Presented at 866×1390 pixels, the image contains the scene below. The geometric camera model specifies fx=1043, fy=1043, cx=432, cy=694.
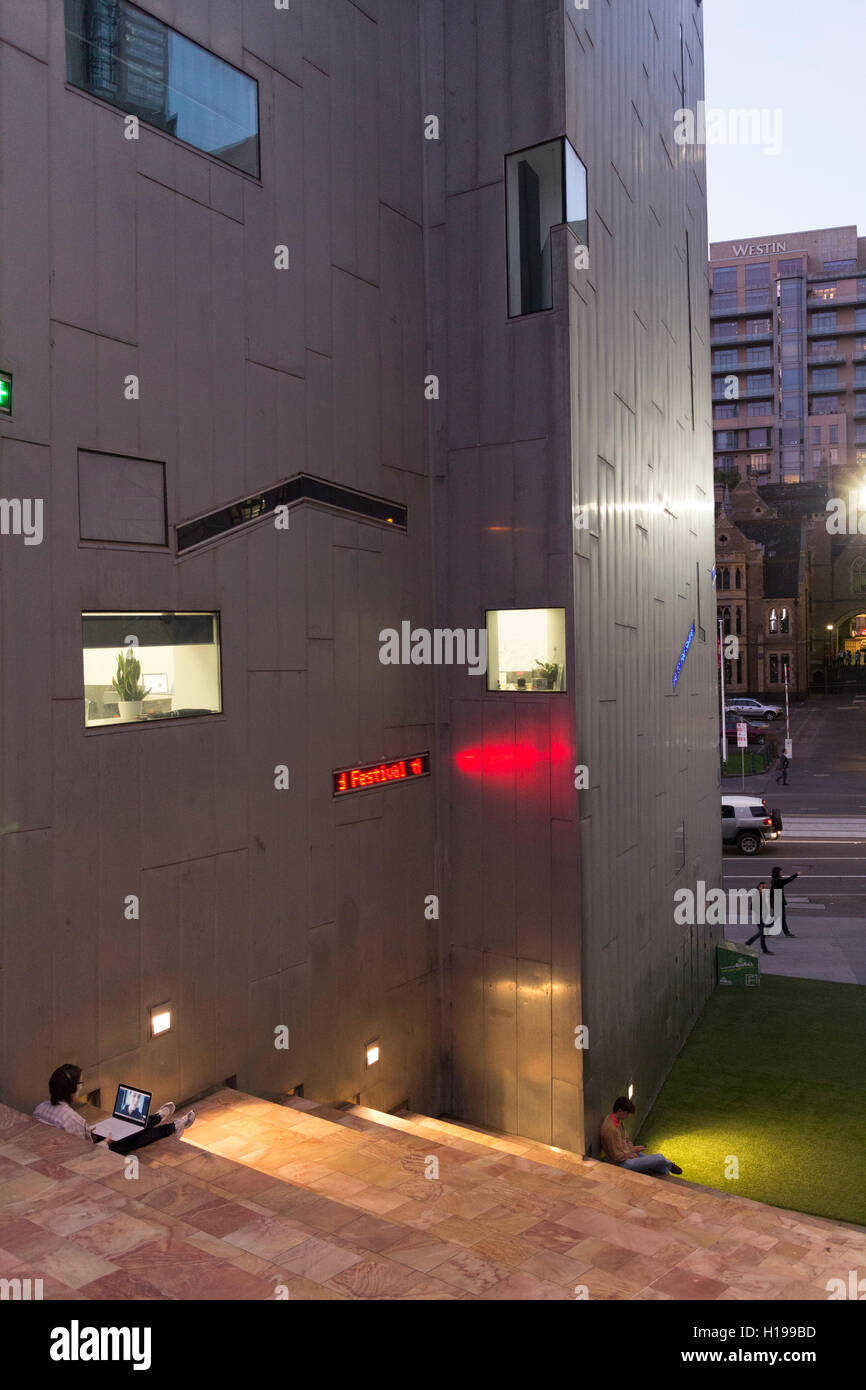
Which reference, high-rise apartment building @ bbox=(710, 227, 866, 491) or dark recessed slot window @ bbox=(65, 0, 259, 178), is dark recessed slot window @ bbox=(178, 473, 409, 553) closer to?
dark recessed slot window @ bbox=(65, 0, 259, 178)

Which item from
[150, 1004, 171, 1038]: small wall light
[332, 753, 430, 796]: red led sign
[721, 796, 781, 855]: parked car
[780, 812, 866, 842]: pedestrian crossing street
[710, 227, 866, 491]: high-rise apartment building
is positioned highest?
[710, 227, 866, 491]: high-rise apartment building

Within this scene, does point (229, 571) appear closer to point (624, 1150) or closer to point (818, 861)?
point (624, 1150)

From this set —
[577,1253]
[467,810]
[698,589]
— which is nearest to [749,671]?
[698,589]

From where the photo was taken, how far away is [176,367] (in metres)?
8.73

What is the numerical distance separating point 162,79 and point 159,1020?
306 inches

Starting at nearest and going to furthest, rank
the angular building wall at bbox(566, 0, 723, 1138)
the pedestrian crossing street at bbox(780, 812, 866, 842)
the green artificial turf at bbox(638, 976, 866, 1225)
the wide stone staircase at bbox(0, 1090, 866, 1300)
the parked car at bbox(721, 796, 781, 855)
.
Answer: the wide stone staircase at bbox(0, 1090, 866, 1300) < the angular building wall at bbox(566, 0, 723, 1138) < the green artificial turf at bbox(638, 976, 866, 1225) < the parked car at bbox(721, 796, 781, 855) < the pedestrian crossing street at bbox(780, 812, 866, 842)

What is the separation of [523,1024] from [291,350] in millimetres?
7304

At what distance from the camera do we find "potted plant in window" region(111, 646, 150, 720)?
8312 mm

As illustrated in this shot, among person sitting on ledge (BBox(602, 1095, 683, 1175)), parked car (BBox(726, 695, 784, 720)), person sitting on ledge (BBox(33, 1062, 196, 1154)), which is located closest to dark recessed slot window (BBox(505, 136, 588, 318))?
person sitting on ledge (BBox(602, 1095, 683, 1175))

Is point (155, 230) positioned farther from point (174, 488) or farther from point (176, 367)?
point (174, 488)

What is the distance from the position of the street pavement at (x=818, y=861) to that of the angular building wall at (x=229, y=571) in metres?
11.0

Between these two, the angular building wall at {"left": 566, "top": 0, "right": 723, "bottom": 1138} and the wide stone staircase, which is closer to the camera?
the wide stone staircase

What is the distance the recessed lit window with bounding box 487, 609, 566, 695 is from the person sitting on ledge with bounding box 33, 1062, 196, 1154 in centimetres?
561

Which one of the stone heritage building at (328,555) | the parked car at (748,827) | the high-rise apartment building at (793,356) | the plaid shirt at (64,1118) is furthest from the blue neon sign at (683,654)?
the high-rise apartment building at (793,356)
